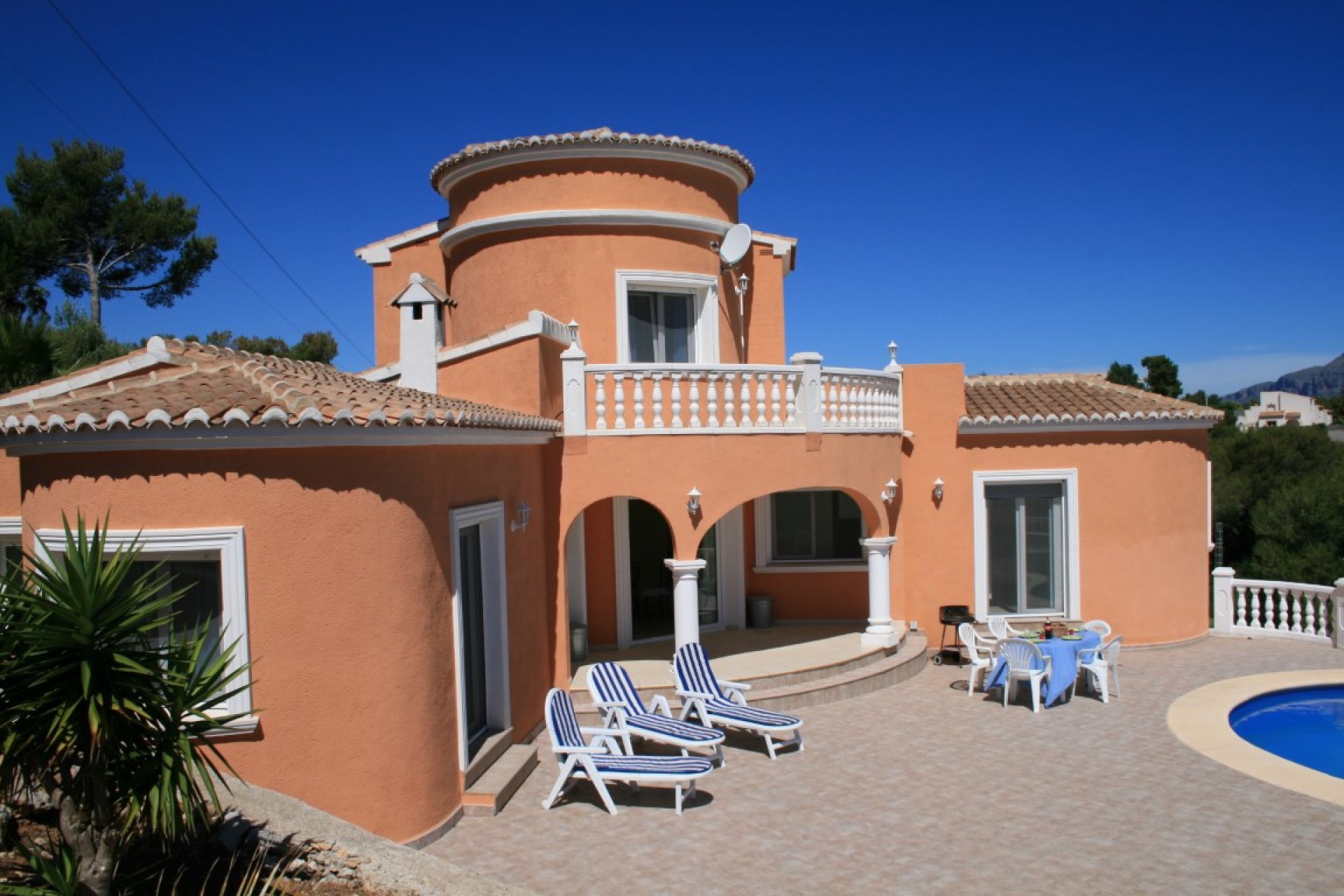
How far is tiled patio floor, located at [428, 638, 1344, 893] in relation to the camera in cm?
787

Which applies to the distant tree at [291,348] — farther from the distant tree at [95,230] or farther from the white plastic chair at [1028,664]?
the white plastic chair at [1028,664]

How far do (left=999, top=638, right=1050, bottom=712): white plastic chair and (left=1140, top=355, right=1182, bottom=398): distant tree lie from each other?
54.3 meters

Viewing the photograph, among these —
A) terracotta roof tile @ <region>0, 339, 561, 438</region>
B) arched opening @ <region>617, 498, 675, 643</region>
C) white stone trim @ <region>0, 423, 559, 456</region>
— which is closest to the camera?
terracotta roof tile @ <region>0, 339, 561, 438</region>

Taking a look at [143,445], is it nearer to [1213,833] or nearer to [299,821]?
[299,821]

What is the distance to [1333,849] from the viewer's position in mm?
8375

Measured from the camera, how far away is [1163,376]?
6125cm

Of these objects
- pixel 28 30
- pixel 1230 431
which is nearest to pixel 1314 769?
pixel 28 30

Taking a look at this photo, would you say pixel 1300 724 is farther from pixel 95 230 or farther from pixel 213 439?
pixel 95 230

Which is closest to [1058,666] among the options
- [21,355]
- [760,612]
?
[760,612]

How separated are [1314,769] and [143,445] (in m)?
13.1

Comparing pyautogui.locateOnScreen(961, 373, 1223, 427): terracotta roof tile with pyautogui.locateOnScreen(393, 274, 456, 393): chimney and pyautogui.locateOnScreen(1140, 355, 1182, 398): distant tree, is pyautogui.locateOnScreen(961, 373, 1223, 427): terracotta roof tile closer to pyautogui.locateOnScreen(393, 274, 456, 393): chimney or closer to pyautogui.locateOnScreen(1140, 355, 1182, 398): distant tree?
pyautogui.locateOnScreen(393, 274, 456, 393): chimney

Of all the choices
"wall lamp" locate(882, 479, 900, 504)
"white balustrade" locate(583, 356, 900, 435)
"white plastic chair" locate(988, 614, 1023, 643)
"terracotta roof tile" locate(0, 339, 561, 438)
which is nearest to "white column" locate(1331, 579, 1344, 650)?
"white plastic chair" locate(988, 614, 1023, 643)

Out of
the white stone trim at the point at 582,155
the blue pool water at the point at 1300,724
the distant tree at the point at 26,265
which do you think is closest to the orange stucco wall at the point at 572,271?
the white stone trim at the point at 582,155

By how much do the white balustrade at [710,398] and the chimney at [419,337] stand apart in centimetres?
219
